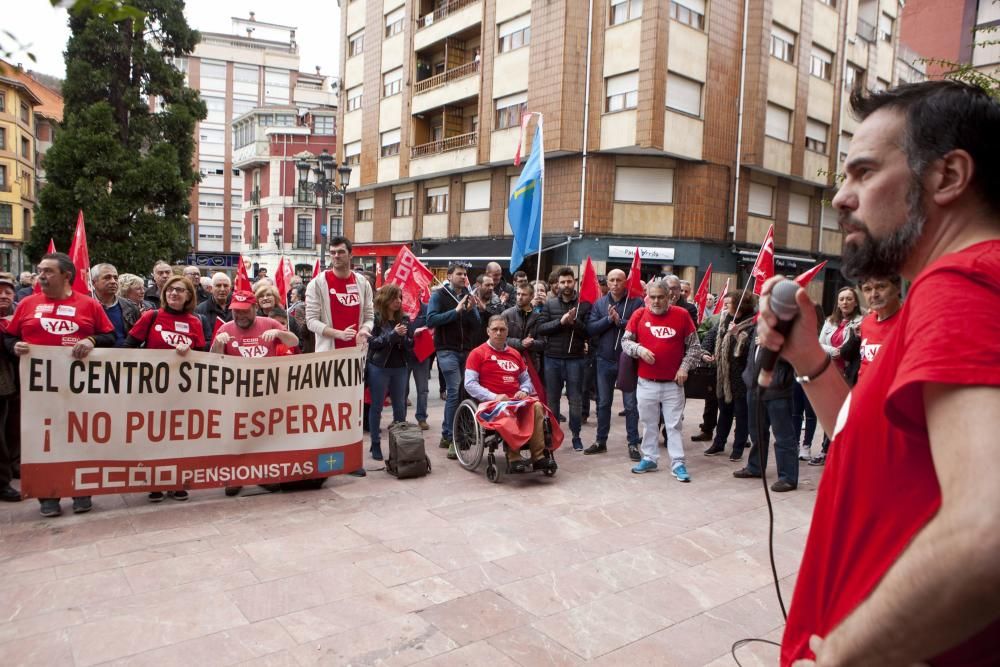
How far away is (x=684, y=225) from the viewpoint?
24016mm

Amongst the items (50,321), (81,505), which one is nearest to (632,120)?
(50,321)

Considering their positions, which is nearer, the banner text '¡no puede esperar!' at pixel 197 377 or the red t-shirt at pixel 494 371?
the banner text '¡no puede esperar!' at pixel 197 377

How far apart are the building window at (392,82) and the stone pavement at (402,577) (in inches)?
1119

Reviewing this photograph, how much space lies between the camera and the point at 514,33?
25.9 metres

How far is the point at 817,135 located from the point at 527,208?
76.8 feet

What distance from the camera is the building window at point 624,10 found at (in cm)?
2288

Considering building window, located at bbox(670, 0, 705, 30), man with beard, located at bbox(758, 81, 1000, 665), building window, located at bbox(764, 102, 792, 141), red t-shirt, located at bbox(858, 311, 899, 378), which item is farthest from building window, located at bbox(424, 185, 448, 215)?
man with beard, located at bbox(758, 81, 1000, 665)

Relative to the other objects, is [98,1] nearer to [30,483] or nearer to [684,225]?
[30,483]

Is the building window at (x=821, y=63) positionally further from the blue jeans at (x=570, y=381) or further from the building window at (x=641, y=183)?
the blue jeans at (x=570, y=381)

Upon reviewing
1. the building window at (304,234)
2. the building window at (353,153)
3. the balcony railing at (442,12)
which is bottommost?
the building window at (304,234)

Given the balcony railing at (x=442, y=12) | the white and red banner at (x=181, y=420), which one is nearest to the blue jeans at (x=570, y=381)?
the white and red banner at (x=181, y=420)

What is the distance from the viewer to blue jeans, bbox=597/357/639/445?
8.26m

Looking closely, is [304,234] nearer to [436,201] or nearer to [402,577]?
[436,201]

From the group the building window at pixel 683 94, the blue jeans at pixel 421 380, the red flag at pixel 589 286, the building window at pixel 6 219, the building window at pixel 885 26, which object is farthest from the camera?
the building window at pixel 6 219
